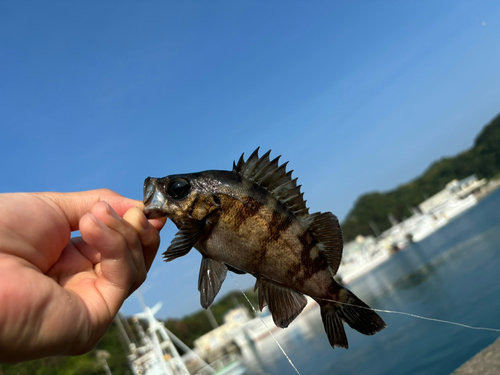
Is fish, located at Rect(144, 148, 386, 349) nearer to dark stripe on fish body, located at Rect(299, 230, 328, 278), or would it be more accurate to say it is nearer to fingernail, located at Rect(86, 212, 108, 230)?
dark stripe on fish body, located at Rect(299, 230, 328, 278)

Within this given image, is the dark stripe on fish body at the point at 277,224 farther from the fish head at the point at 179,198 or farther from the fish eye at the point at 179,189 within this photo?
the fish eye at the point at 179,189

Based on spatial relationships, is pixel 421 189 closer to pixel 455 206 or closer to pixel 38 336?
pixel 455 206

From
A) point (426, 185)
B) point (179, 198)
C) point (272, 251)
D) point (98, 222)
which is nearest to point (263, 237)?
point (272, 251)

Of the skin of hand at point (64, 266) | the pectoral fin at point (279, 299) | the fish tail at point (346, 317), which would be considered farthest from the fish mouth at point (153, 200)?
the fish tail at point (346, 317)

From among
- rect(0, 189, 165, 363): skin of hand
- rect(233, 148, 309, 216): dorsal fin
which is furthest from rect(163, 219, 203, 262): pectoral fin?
rect(233, 148, 309, 216): dorsal fin

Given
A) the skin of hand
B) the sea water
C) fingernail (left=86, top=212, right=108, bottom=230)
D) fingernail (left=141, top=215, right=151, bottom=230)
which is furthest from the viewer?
the sea water
